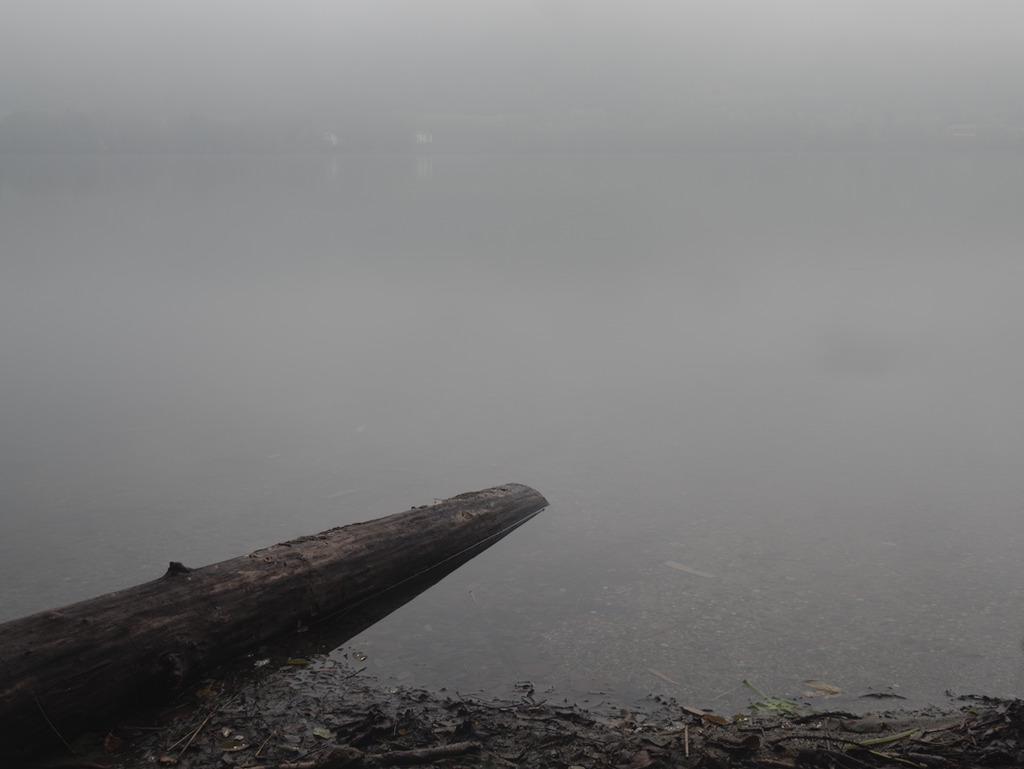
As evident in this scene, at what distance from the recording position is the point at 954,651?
575 centimetres

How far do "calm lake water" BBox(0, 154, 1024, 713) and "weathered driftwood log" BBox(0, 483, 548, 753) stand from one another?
386 millimetres

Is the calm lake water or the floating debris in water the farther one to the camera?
the floating debris in water

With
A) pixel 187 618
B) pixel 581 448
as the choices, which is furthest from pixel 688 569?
Result: pixel 187 618

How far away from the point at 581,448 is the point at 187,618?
582 cm

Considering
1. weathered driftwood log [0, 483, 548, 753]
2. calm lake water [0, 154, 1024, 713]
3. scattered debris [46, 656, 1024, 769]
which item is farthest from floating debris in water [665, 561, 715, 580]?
scattered debris [46, 656, 1024, 769]

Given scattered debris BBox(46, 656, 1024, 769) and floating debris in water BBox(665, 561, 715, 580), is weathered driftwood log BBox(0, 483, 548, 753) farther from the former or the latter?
floating debris in water BBox(665, 561, 715, 580)

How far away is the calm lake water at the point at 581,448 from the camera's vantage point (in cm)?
596

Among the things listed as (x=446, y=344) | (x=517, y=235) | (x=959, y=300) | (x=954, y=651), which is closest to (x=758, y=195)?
(x=517, y=235)

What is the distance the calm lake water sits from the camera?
19.6ft

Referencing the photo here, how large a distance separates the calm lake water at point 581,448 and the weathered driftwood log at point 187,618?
39cm

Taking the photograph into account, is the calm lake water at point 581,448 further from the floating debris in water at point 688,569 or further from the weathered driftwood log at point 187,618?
the weathered driftwood log at point 187,618

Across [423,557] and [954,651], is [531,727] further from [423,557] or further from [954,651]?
[954,651]

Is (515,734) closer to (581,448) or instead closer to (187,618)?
(187,618)

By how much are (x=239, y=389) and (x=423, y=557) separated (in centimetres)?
725
